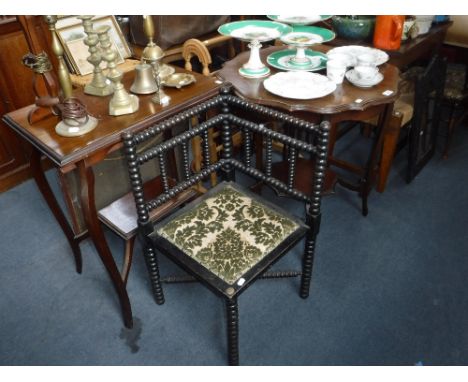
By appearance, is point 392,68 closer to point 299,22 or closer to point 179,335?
point 299,22

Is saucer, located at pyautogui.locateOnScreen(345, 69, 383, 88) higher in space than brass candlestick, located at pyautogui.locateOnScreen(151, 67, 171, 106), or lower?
lower

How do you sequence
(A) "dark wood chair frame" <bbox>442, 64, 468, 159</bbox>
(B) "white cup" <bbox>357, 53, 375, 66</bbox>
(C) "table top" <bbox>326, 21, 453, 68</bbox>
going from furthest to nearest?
(A) "dark wood chair frame" <bbox>442, 64, 468, 159</bbox>, (C) "table top" <bbox>326, 21, 453, 68</bbox>, (B) "white cup" <bbox>357, 53, 375, 66</bbox>

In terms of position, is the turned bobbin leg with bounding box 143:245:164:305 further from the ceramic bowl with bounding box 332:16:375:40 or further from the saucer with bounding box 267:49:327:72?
the ceramic bowl with bounding box 332:16:375:40

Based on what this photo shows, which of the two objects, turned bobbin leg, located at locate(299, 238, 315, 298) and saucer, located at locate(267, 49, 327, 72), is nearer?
turned bobbin leg, located at locate(299, 238, 315, 298)

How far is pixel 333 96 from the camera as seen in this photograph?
1819mm

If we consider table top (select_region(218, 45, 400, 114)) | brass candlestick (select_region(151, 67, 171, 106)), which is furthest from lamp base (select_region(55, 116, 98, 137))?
table top (select_region(218, 45, 400, 114))

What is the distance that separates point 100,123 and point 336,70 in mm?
1102

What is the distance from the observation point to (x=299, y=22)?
1985mm

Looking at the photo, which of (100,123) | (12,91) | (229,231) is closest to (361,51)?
(229,231)

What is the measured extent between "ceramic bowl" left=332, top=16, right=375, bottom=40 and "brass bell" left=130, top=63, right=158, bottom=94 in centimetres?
129

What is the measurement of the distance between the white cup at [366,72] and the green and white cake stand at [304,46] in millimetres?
213

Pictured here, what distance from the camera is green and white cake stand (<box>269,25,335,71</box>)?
79.5 inches

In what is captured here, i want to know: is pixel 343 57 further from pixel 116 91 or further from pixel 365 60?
pixel 116 91

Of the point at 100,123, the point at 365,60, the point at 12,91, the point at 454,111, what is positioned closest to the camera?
the point at 100,123
